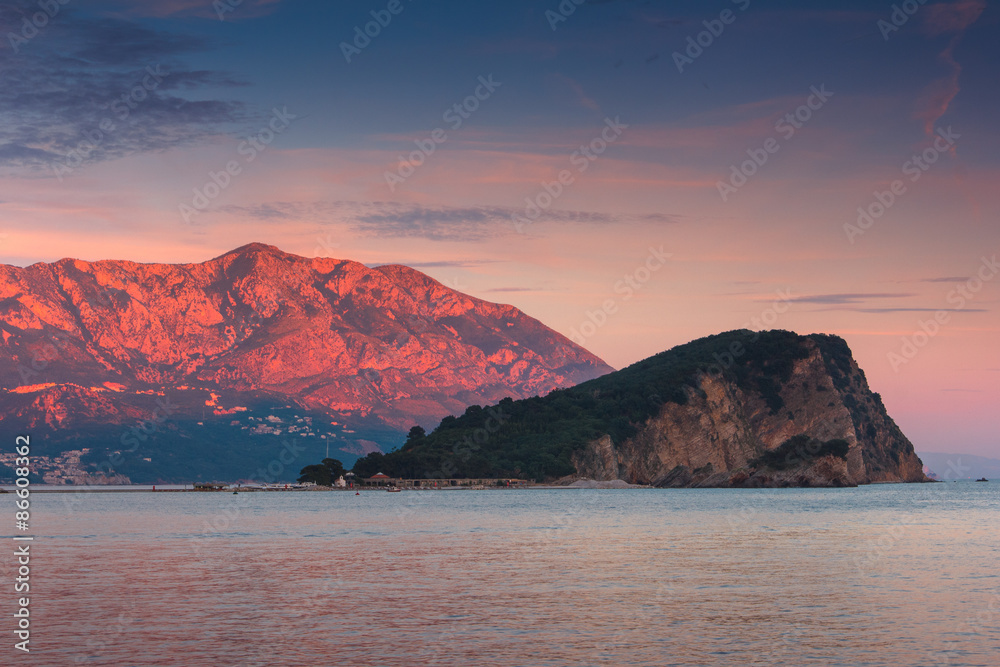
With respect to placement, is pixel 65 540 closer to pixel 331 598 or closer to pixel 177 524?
pixel 177 524

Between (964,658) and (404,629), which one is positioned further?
(404,629)

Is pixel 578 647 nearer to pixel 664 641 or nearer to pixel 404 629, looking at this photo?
pixel 664 641

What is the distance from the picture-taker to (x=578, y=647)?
123ft

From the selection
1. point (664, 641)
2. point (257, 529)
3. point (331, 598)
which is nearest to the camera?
point (664, 641)

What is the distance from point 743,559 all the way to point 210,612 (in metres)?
39.5

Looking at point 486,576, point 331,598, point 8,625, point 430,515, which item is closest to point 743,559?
point 486,576

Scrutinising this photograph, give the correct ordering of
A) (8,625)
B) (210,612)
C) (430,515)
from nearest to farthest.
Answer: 1. (8,625)
2. (210,612)
3. (430,515)

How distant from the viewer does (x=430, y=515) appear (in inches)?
5856

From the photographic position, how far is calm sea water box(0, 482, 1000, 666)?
36562 mm

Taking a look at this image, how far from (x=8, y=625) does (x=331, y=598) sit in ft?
47.1

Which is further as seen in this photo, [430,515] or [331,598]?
[430,515]

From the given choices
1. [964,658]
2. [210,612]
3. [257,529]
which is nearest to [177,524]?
[257,529]

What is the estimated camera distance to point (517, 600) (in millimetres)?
49531

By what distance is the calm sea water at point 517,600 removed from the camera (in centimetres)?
3656
